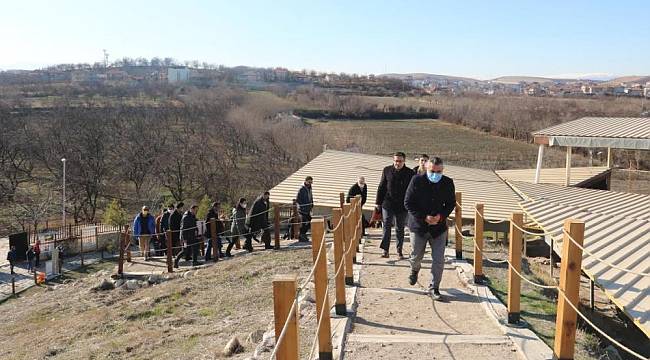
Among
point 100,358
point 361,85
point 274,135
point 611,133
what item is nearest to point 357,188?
point 100,358

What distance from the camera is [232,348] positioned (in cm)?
665

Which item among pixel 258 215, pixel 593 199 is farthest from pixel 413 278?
pixel 593 199

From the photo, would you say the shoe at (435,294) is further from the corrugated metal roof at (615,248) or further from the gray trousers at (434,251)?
the corrugated metal roof at (615,248)

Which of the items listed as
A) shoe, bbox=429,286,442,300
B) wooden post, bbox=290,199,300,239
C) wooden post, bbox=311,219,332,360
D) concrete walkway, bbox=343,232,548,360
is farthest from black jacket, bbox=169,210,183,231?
wooden post, bbox=311,219,332,360

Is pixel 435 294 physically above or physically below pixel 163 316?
above

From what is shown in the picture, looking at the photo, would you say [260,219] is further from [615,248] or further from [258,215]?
[615,248]

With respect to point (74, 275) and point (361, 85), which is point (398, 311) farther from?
point (361, 85)

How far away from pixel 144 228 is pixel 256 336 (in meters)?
7.99

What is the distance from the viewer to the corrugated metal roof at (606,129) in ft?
52.8

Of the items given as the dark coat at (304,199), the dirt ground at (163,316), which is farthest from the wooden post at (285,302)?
the dark coat at (304,199)

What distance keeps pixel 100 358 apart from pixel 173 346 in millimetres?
1017

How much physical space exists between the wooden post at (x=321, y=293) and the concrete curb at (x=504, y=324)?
1.83 m

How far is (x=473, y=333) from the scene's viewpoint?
608cm

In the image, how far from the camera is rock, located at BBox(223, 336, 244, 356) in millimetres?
6586
